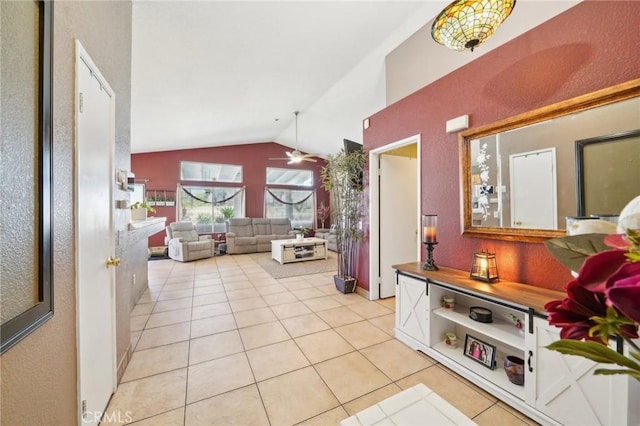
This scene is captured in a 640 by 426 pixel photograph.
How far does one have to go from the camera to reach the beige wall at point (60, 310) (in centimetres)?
82

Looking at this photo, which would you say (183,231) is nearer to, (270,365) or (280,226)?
(280,226)

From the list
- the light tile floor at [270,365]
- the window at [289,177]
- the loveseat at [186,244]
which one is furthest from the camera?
the window at [289,177]

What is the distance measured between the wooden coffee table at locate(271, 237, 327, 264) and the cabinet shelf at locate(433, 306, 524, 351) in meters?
3.93

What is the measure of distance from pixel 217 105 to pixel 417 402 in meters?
5.04

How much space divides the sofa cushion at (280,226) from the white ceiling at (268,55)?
324cm

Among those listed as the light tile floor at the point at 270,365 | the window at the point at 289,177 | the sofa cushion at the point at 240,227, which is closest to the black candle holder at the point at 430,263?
the light tile floor at the point at 270,365

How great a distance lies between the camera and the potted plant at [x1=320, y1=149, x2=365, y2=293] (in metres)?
3.60

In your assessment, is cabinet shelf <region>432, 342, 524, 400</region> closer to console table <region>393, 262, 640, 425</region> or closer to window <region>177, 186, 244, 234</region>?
console table <region>393, 262, 640, 425</region>

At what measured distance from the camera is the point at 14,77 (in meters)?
0.80

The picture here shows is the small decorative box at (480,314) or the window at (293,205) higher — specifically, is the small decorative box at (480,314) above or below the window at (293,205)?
below

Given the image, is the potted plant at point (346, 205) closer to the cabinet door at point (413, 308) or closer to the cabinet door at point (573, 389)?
the cabinet door at point (413, 308)

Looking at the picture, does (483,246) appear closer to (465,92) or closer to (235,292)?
(465,92)

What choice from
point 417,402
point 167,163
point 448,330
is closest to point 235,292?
point 448,330

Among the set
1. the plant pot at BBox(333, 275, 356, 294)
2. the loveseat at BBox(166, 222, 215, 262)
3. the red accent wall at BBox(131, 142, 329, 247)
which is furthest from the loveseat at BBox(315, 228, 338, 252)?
the loveseat at BBox(166, 222, 215, 262)
